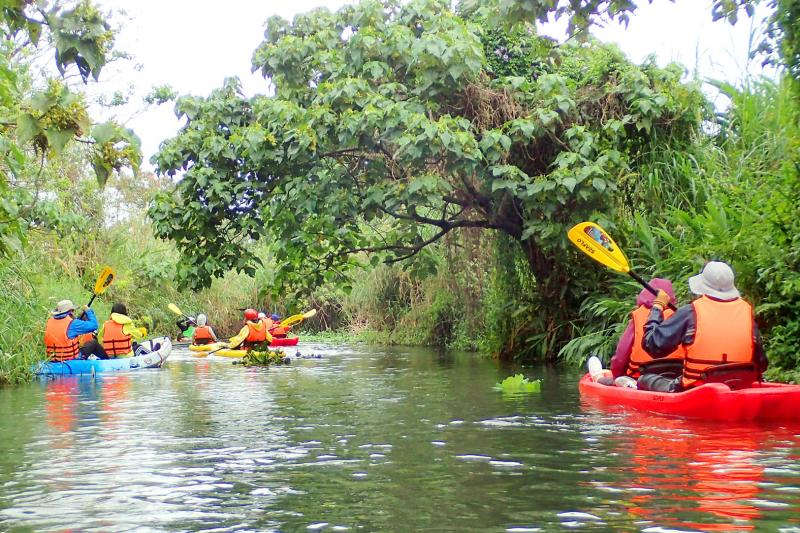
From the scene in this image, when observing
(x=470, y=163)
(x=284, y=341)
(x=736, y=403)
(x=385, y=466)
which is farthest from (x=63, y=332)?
(x=736, y=403)

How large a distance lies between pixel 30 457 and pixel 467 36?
28.7 feet

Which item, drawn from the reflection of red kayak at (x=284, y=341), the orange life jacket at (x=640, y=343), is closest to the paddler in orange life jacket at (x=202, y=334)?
the reflection of red kayak at (x=284, y=341)

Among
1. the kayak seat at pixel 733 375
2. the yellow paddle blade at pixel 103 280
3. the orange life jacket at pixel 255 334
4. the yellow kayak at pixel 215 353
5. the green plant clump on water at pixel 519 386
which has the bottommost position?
the green plant clump on water at pixel 519 386

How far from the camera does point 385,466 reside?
6727 millimetres

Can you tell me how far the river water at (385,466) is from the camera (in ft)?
16.8

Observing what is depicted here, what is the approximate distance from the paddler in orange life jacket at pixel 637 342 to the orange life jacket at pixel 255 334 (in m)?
12.3

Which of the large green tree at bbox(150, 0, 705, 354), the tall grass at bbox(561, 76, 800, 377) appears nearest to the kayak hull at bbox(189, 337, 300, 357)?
the large green tree at bbox(150, 0, 705, 354)

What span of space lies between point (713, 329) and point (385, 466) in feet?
10.9

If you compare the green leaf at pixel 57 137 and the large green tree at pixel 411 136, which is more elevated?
the large green tree at pixel 411 136

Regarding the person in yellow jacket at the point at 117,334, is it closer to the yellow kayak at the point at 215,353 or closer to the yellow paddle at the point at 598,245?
the yellow kayak at the point at 215,353

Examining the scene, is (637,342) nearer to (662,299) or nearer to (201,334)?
(662,299)

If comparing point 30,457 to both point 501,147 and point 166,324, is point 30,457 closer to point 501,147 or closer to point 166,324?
point 501,147

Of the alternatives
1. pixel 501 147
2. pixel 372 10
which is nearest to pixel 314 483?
pixel 501 147

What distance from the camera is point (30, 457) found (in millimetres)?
7449
